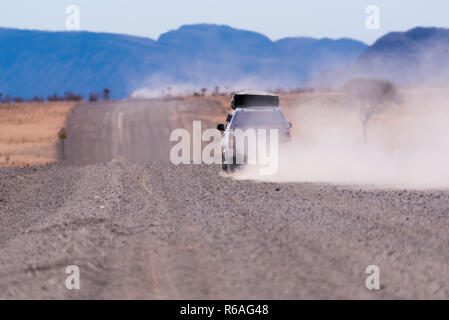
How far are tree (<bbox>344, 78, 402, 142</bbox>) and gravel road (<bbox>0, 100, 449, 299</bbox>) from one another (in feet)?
135

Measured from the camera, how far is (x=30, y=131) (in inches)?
2008

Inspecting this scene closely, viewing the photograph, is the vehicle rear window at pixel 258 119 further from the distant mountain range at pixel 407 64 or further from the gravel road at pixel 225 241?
the distant mountain range at pixel 407 64

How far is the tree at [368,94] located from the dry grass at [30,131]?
2265 cm

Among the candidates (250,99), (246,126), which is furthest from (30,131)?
(246,126)

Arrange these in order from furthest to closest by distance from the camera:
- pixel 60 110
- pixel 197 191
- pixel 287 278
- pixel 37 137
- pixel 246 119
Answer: pixel 60 110
pixel 37 137
pixel 246 119
pixel 197 191
pixel 287 278

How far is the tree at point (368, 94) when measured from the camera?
58.8 meters

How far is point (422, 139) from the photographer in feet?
163

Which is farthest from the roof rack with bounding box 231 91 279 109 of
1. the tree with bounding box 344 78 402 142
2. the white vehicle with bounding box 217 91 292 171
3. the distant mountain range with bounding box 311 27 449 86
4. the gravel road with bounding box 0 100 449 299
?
the distant mountain range with bounding box 311 27 449 86

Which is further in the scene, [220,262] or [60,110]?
[60,110]

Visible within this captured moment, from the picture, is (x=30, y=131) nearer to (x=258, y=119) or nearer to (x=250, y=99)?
(x=250, y=99)

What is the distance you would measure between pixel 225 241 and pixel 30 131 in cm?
4326
